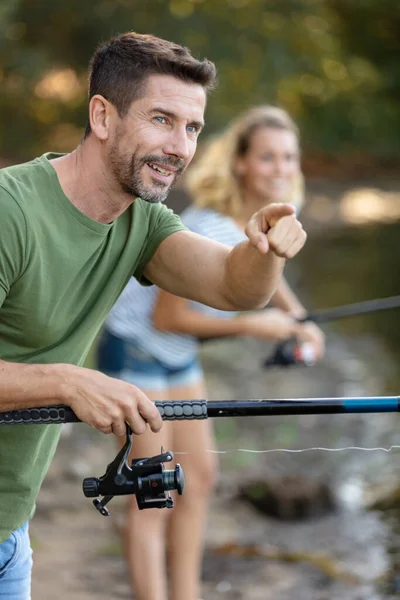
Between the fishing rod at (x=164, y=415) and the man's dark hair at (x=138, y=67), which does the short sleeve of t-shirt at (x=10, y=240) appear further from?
the man's dark hair at (x=138, y=67)

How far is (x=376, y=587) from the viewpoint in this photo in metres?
3.85

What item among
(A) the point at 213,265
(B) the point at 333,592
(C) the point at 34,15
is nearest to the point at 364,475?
(B) the point at 333,592

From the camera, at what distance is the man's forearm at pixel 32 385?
184 centimetres

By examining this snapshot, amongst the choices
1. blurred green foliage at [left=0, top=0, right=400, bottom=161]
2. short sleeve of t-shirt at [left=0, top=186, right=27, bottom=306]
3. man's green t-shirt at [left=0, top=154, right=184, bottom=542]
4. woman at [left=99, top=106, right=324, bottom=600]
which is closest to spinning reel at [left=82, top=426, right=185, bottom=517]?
man's green t-shirt at [left=0, top=154, right=184, bottom=542]

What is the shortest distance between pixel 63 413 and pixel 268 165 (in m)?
2.06

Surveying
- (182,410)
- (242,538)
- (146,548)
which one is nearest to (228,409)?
(182,410)

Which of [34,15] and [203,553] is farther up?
[34,15]

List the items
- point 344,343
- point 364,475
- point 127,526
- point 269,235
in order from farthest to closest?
point 344,343 → point 364,475 → point 127,526 → point 269,235

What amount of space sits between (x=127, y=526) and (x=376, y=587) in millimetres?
1144

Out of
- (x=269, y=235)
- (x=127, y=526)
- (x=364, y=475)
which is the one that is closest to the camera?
(x=269, y=235)

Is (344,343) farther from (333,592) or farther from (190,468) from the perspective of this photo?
(190,468)

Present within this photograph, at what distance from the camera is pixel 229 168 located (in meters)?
3.76

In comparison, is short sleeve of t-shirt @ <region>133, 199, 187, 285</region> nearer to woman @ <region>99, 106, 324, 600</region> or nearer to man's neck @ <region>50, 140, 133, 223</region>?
man's neck @ <region>50, 140, 133, 223</region>

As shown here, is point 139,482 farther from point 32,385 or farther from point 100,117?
point 100,117
